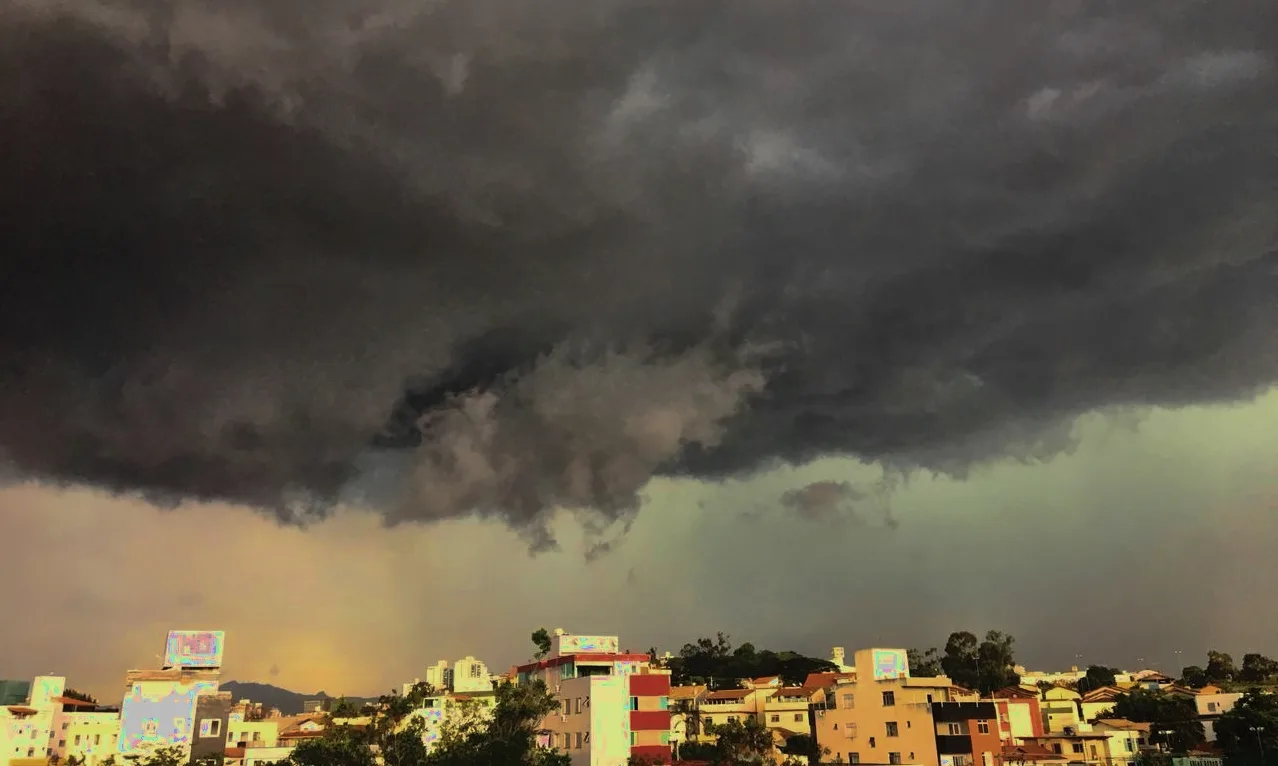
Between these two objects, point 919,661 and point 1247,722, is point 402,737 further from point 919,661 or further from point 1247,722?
point 919,661

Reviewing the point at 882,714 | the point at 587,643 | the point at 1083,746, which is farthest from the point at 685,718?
the point at 1083,746

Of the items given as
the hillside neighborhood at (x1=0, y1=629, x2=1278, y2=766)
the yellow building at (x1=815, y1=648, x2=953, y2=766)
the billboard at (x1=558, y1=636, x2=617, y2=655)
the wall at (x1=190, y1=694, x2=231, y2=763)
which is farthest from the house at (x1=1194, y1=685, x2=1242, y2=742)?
the wall at (x1=190, y1=694, x2=231, y2=763)

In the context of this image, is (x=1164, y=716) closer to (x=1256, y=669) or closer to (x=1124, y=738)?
(x=1124, y=738)

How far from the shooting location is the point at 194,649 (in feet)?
496

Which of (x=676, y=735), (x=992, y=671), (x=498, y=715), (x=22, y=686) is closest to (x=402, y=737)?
(x=498, y=715)

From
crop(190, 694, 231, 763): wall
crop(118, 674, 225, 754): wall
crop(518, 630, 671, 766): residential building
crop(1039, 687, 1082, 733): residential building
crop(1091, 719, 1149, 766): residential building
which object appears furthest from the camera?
crop(1039, 687, 1082, 733): residential building

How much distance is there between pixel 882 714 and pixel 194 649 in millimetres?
108696

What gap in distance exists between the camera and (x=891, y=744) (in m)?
111

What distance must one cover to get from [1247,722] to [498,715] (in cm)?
9100

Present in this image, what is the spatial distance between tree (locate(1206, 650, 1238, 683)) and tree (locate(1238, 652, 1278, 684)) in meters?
2.20

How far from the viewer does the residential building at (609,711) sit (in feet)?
339

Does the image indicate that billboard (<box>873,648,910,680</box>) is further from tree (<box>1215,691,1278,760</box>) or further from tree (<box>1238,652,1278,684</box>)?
tree (<box>1238,652,1278,684</box>)

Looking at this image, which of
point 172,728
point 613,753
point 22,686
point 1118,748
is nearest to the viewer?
point 613,753

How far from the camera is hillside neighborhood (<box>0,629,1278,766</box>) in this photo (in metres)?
105
